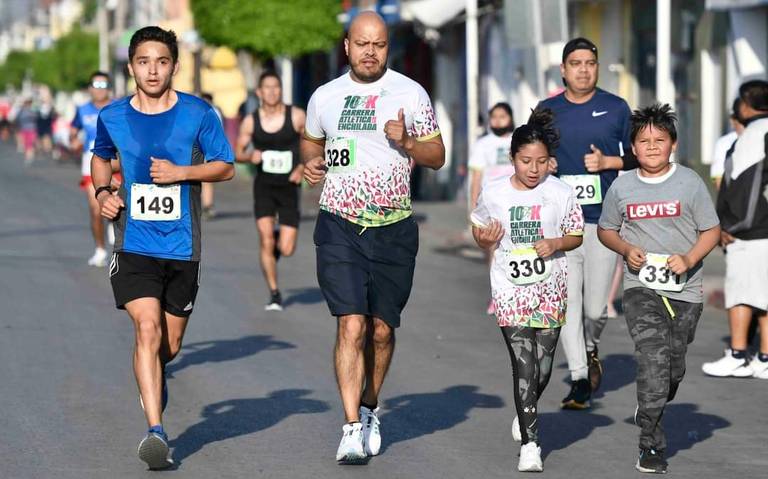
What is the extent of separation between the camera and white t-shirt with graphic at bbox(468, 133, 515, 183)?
50.2ft

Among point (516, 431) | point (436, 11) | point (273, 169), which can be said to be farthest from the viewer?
point (436, 11)

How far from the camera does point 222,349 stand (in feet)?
39.4

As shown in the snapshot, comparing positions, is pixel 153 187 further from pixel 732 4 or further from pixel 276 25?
pixel 276 25

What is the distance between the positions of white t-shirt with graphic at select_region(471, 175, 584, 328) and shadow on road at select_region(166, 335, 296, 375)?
347 cm

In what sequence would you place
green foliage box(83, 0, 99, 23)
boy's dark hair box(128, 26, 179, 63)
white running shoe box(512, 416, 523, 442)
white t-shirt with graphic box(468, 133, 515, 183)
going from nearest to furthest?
boy's dark hair box(128, 26, 179, 63), white running shoe box(512, 416, 523, 442), white t-shirt with graphic box(468, 133, 515, 183), green foliage box(83, 0, 99, 23)

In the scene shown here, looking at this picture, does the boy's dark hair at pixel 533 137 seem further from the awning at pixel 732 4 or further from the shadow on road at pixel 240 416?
the awning at pixel 732 4

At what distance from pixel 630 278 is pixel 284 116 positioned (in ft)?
24.4

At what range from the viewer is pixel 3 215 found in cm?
2616

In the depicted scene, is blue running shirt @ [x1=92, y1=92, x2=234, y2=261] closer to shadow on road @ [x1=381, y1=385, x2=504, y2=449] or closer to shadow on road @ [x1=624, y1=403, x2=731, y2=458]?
shadow on road @ [x1=381, y1=385, x2=504, y2=449]

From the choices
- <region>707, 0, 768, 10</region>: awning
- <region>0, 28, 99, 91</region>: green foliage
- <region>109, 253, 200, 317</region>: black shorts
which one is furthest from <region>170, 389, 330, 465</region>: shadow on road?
<region>0, 28, 99, 91</region>: green foliage

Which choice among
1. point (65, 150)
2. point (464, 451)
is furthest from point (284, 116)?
point (65, 150)

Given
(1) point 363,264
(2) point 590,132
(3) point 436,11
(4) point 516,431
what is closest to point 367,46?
(1) point 363,264

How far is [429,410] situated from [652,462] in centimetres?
197

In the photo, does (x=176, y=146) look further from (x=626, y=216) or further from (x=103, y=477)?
(x=626, y=216)
